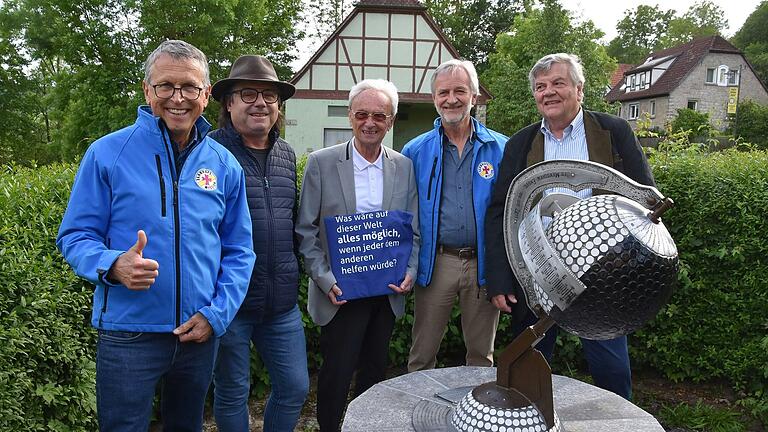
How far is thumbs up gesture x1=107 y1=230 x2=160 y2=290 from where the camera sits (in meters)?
1.87

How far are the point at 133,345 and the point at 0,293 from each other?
618 millimetres

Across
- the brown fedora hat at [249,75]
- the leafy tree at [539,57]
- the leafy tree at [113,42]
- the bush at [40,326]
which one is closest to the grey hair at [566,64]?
the brown fedora hat at [249,75]

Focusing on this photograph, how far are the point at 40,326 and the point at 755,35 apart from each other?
5995 cm

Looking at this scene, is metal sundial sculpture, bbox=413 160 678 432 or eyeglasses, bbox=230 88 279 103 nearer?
metal sundial sculpture, bbox=413 160 678 432

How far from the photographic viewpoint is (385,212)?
2848 millimetres

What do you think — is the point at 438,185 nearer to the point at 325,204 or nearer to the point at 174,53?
the point at 325,204

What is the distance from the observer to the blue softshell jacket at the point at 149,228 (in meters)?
1.99

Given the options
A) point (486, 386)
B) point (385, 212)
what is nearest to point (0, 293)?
point (385, 212)

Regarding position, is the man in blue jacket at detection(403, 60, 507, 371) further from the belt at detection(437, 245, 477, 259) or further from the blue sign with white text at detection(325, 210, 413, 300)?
the blue sign with white text at detection(325, 210, 413, 300)

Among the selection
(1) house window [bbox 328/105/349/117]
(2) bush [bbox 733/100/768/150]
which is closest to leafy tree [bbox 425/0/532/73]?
(2) bush [bbox 733/100/768/150]

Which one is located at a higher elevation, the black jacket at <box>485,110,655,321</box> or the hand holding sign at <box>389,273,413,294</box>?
the black jacket at <box>485,110,655,321</box>

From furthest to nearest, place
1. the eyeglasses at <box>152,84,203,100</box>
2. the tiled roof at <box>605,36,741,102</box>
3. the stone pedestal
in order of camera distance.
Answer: the tiled roof at <box>605,36,741,102</box>, the eyeglasses at <box>152,84,203,100</box>, the stone pedestal

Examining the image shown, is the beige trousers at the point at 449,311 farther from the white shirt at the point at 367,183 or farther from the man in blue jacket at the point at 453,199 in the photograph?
the white shirt at the point at 367,183

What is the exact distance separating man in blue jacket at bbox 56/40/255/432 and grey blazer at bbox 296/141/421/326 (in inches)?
23.0
